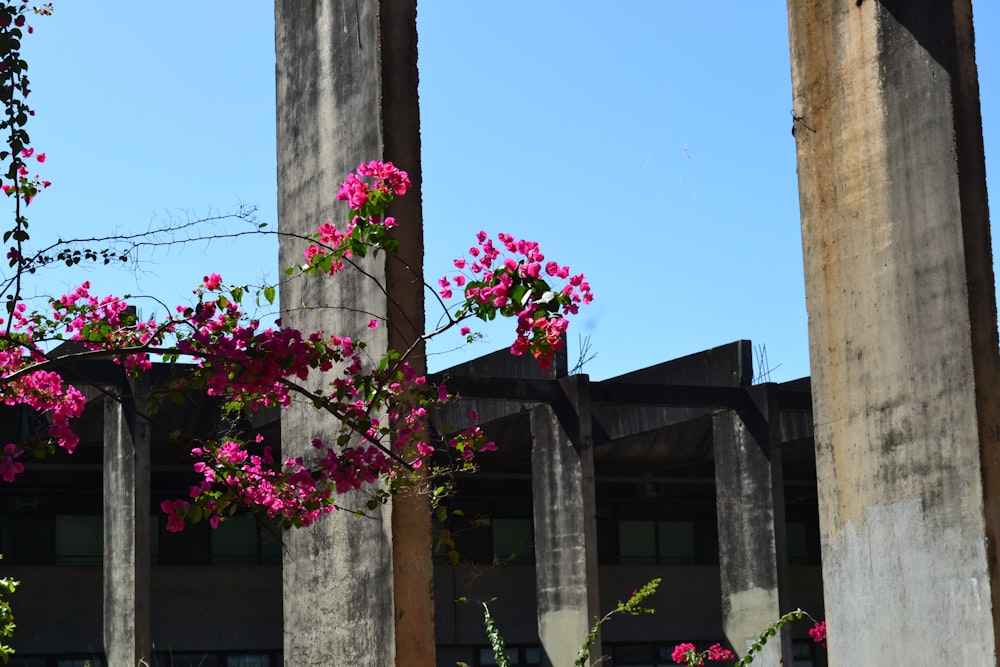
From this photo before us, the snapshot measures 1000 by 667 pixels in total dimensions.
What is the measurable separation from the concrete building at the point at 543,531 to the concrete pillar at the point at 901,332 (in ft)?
40.4

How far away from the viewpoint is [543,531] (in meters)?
23.5

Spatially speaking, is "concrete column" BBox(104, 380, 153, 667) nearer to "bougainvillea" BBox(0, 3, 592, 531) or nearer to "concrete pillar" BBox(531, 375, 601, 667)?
"concrete pillar" BBox(531, 375, 601, 667)

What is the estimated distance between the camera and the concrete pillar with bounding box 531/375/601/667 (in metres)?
22.6

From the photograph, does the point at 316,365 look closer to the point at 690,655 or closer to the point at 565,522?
the point at 690,655

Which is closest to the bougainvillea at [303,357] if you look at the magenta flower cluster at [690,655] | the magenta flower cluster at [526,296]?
the magenta flower cluster at [526,296]

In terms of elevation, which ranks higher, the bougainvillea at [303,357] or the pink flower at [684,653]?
the bougainvillea at [303,357]

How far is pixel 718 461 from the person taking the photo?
23.9m

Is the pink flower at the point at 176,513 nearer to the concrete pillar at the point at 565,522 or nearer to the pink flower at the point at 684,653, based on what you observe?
the pink flower at the point at 684,653

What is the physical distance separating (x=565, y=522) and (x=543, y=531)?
564mm

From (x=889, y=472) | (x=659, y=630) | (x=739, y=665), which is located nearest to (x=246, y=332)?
(x=889, y=472)

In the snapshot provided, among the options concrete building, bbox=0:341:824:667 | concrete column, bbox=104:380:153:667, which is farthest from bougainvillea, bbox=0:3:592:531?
concrete column, bbox=104:380:153:667

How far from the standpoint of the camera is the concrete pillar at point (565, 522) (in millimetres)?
22578

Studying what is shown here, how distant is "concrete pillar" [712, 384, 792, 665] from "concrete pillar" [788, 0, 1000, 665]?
56.0 ft

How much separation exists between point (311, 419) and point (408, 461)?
82 centimetres
